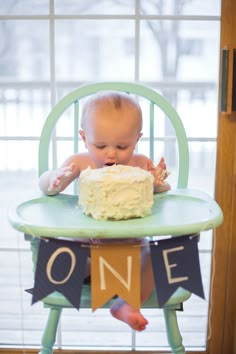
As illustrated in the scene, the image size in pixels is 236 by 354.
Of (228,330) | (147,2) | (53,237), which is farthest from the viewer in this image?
(228,330)

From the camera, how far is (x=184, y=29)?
4.95ft

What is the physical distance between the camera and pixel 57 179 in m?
1.16

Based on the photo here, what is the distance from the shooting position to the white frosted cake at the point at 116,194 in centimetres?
105

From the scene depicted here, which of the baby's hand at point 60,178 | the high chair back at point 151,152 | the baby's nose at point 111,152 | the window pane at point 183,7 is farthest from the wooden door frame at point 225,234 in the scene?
the baby's hand at point 60,178

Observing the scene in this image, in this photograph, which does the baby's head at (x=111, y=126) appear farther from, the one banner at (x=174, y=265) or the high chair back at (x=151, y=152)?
the one banner at (x=174, y=265)

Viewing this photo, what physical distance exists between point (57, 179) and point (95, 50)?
550 millimetres

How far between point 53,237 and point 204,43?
2.67 ft

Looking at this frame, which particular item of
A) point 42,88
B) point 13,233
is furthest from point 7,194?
point 42,88

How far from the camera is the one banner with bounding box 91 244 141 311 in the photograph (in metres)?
1.06

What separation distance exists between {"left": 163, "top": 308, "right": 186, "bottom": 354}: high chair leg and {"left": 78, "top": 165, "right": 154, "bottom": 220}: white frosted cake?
33 centimetres

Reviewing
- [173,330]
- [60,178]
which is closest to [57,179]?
[60,178]

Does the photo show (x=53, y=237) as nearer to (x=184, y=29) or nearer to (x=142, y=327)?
(x=142, y=327)

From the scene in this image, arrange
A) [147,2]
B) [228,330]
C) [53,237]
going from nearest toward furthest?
1. [53,237]
2. [147,2]
3. [228,330]

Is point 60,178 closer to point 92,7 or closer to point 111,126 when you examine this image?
point 111,126
